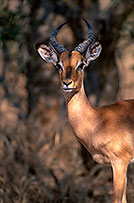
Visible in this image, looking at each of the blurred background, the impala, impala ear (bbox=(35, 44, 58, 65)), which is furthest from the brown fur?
the blurred background

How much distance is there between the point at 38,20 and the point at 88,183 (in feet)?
12.7

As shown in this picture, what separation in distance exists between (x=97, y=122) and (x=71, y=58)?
3.24 feet

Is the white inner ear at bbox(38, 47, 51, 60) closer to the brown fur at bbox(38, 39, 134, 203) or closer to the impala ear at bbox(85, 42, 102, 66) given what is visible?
the brown fur at bbox(38, 39, 134, 203)

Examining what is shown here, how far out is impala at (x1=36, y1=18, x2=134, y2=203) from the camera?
19.1ft

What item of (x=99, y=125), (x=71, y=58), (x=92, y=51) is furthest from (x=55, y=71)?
(x=99, y=125)

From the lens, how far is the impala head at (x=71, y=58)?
574cm

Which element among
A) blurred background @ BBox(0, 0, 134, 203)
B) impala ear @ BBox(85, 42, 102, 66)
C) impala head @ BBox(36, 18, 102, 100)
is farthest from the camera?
blurred background @ BBox(0, 0, 134, 203)

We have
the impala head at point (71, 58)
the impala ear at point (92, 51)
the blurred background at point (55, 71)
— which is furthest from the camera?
the blurred background at point (55, 71)

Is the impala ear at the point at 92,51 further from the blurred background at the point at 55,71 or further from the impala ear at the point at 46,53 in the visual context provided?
the blurred background at the point at 55,71

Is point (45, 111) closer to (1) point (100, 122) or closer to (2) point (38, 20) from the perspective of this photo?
(2) point (38, 20)

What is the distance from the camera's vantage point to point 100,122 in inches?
240

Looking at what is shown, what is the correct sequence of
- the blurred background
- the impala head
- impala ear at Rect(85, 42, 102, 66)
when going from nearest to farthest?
the impala head
impala ear at Rect(85, 42, 102, 66)
the blurred background

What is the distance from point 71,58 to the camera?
5965 mm

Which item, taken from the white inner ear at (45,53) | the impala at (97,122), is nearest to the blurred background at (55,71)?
the white inner ear at (45,53)
